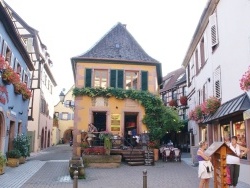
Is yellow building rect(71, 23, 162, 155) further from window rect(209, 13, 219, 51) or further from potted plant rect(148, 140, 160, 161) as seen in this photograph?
window rect(209, 13, 219, 51)

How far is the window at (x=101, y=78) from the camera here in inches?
797

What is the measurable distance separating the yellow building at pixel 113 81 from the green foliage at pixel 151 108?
0.34 m

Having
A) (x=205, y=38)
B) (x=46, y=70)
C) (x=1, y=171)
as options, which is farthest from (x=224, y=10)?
(x=46, y=70)

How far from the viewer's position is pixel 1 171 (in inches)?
468

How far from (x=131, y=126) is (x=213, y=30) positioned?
10.0m

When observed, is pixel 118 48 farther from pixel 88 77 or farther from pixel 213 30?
pixel 213 30

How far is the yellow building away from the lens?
19.5 metres

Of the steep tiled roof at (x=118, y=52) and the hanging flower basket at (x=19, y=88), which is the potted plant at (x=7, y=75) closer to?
the hanging flower basket at (x=19, y=88)

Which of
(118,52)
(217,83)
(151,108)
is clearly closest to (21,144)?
(151,108)

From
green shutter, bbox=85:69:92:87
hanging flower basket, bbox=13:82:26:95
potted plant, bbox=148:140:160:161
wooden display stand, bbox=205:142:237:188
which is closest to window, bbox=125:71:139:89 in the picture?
green shutter, bbox=85:69:92:87

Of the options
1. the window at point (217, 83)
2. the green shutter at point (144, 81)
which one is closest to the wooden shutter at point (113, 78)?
the green shutter at point (144, 81)

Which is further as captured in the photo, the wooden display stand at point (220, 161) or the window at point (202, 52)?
the window at point (202, 52)

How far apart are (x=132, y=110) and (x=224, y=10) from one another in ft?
31.9

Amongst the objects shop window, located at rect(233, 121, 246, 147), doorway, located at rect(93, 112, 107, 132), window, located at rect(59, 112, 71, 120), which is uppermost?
window, located at rect(59, 112, 71, 120)
